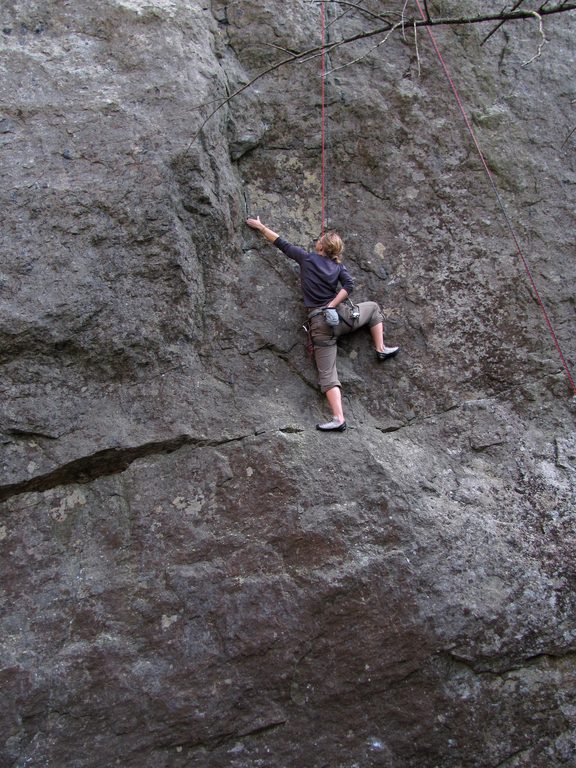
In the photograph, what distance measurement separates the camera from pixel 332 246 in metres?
4.74

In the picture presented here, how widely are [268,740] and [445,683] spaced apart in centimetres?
108

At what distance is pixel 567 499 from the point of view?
4.45 m

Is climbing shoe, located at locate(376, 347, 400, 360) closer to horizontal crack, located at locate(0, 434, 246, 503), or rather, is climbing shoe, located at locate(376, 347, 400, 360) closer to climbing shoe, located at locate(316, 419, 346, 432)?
climbing shoe, located at locate(316, 419, 346, 432)

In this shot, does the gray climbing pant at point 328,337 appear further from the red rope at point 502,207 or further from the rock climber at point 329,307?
the red rope at point 502,207

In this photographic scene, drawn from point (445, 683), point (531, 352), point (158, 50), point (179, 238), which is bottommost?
point (445, 683)

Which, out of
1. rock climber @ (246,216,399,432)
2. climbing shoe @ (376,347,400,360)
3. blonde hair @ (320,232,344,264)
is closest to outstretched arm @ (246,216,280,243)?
rock climber @ (246,216,399,432)

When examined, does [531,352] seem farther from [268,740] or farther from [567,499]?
[268,740]

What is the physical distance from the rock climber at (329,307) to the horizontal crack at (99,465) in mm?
750

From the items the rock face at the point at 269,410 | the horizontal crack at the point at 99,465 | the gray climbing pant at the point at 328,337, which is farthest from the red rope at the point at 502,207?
the horizontal crack at the point at 99,465

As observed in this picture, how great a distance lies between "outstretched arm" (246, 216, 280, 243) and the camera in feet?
15.9

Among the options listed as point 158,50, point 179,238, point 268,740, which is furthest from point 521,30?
point 268,740

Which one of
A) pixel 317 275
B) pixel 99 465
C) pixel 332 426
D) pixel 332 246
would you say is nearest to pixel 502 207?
pixel 332 246

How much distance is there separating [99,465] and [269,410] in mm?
1151

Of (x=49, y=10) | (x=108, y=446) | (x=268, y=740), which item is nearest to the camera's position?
(x=268, y=740)
